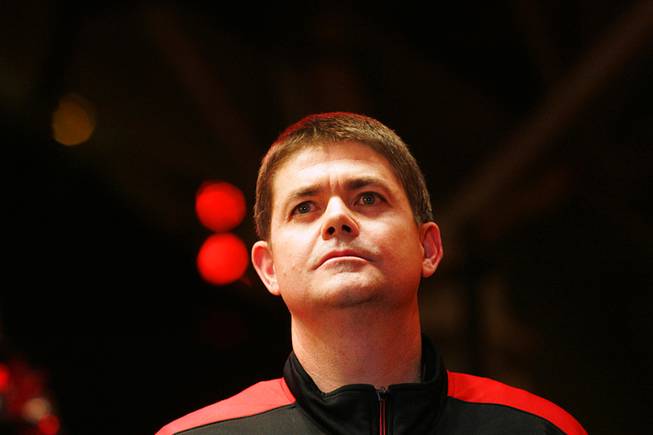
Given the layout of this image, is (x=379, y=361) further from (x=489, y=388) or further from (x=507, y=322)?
(x=507, y=322)

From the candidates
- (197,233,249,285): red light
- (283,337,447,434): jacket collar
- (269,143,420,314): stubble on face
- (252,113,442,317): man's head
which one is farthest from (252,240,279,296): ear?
(197,233,249,285): red light

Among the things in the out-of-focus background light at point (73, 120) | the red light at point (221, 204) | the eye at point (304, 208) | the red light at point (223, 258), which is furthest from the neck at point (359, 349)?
the red light at point (223, 258)

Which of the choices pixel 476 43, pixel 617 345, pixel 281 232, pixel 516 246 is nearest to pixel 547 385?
pixel 617 345

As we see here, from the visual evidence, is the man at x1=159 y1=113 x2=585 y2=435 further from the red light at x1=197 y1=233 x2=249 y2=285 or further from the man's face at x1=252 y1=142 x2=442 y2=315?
the red light at x1=197 y1=233 x2=249 y2=285

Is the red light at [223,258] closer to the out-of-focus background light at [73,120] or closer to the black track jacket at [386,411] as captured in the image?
the out-of-focus background light at [73,120]

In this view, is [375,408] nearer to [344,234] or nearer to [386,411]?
[386,411]

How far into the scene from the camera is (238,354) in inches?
304

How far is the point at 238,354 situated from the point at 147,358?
3.08 feet

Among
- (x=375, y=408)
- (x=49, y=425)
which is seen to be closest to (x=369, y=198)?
(x=375, y=408)

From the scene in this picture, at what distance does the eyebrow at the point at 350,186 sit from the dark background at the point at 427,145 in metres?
1.79

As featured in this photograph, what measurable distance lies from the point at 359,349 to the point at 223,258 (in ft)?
15.2

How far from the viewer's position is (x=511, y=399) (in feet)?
6.52

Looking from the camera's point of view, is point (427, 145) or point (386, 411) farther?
point (427, 145)

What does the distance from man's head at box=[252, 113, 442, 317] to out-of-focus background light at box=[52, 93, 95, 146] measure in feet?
11.6
